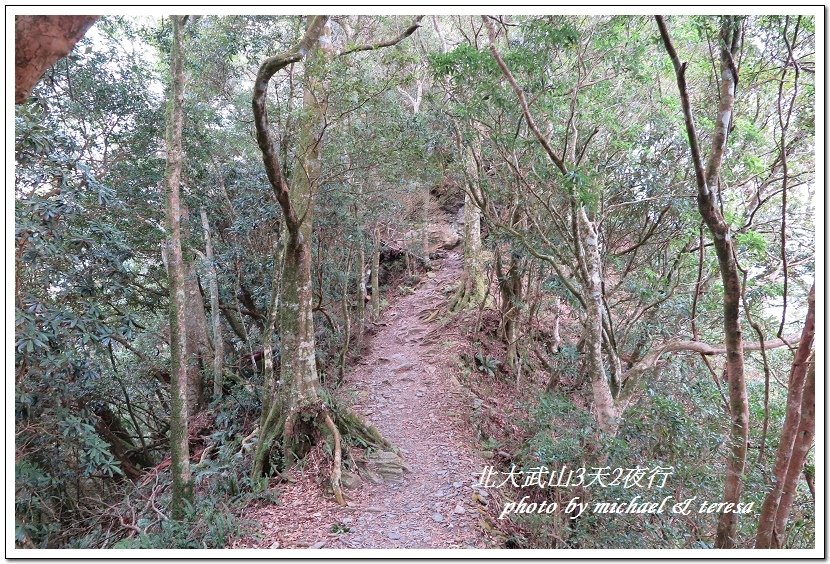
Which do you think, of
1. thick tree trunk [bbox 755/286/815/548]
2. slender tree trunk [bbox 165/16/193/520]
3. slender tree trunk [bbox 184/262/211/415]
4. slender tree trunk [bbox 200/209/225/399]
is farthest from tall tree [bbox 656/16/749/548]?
slender tree trunk [bbox 184/262/211/415]

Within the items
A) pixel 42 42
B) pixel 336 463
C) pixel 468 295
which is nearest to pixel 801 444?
pixel 336 463

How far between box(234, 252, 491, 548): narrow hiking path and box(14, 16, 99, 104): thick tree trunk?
15.1ft

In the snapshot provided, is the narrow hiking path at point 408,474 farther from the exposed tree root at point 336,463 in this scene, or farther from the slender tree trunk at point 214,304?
the slender tree trunk at point 214,304

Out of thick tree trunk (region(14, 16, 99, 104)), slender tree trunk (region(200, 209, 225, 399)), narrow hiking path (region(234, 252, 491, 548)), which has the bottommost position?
narrow hiking path (region(234, 252, 491, 548))

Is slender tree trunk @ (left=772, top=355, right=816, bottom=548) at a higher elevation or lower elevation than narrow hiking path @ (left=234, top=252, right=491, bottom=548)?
higher

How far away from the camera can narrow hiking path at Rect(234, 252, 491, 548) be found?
4469mm

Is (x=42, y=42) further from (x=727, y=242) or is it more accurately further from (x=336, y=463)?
(x=727, y=242)

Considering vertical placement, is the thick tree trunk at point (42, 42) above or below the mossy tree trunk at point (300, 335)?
above

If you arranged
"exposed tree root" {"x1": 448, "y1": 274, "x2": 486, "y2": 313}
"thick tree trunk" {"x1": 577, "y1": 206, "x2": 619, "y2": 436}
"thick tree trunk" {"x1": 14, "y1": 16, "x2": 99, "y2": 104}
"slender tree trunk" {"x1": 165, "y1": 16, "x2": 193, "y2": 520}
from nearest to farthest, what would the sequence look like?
"thick tree trunk" {"x1": 14, "y1": 16, "x2": 99, "y2": 104}, "slender tree trunk" {"x1": 165, "y1": 16, "x2": 193, "y2": 520}, "thick tree trunk" {"x1": 577, "y1": 206, "x2": 619, "y2": 436}, "exposed tree root" {"x1": 448, "y1": 274, "x2": 486, "y2": 313}

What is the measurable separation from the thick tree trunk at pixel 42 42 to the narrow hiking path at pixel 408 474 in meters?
4.60

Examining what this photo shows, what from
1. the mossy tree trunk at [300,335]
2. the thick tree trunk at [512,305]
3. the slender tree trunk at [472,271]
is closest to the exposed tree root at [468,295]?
the slender tree trunk at [472,271]

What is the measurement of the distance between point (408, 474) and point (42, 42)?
18.5 feet

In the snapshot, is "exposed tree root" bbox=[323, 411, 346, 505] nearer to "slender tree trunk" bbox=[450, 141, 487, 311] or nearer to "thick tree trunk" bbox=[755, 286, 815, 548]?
"thick tree trunk" bbox=[755, 286, 815, 548]

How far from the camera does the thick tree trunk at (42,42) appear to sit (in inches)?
97.4
